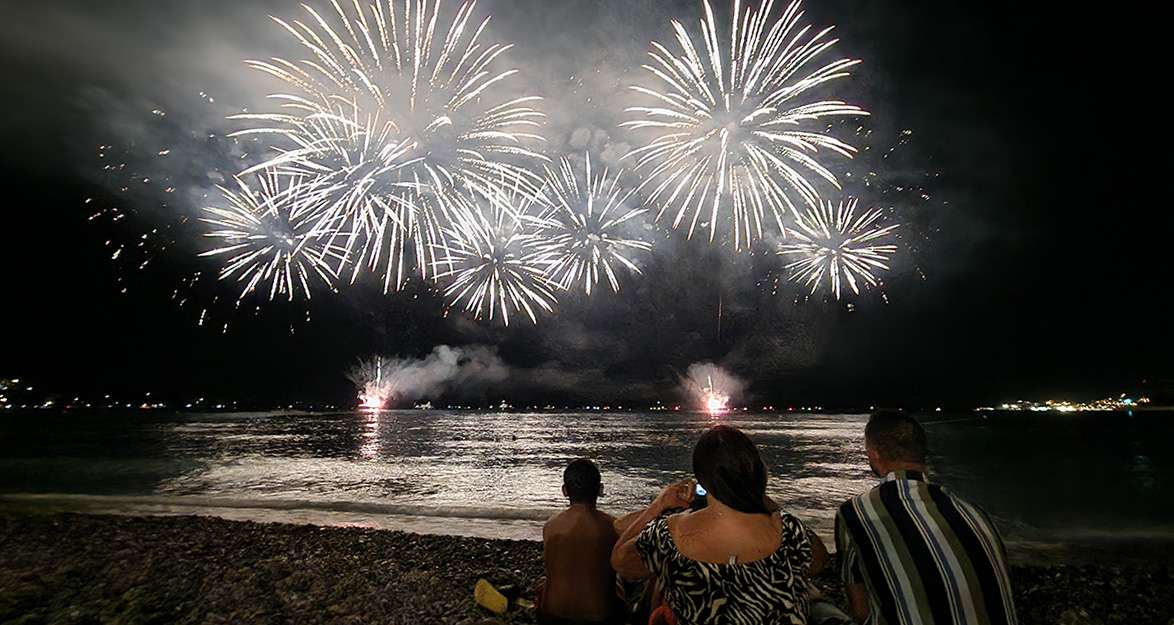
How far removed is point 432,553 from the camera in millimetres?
10273

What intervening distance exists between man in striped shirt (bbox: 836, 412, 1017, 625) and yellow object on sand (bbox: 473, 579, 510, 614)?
4.74 metres

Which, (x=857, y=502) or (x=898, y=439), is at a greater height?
(x=898, y=439)

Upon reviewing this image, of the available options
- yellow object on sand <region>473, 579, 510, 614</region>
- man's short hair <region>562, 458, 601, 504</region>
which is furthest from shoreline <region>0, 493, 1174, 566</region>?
man's short hair <region>562, 458, 601, 504</region>

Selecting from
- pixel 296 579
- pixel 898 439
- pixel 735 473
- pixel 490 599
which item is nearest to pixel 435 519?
pixel 296 579

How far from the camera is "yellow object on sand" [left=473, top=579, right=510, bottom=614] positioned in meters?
6.91

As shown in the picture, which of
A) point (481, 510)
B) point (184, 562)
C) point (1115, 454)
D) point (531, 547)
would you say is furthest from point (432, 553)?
point (1115, 454)

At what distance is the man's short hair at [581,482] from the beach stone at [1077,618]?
6.34 metres

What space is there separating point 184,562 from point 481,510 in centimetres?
851

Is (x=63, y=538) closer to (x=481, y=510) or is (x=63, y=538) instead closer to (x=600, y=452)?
(x=481, y=510)

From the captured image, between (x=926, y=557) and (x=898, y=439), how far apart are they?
69cm

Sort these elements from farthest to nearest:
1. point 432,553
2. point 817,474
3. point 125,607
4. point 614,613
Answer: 1. point 817,474
2. point 432,553
3. point 125,607
4. point 614,613

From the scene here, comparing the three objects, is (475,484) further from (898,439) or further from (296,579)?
(898,439)

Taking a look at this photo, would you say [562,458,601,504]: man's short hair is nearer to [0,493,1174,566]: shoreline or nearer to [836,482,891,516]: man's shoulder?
[836,482,891,516]: man's shoulder

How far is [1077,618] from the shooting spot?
6.92 m
